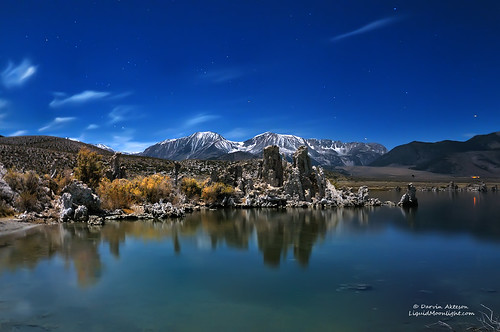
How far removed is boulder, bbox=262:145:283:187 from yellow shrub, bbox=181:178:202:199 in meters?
11.1

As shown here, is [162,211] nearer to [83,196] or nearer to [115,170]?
[83,196]

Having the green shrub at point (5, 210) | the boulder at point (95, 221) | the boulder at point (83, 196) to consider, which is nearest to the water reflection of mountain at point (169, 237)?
the boulder at point (95, 221)

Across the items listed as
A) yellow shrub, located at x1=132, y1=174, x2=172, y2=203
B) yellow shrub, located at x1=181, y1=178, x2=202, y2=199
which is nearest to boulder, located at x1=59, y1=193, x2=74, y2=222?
yellow shrub, located at x1=132, y1=174, x2=172, y2=203

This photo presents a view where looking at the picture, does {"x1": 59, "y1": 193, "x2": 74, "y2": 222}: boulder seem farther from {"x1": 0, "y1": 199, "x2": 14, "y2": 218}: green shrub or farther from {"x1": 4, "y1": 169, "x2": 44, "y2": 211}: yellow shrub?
{"x1": 0, "y1": 199, "x2": 14, "y2": 218}: green shrub

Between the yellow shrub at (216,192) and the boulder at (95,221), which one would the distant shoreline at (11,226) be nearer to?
the boulder at (95,221)

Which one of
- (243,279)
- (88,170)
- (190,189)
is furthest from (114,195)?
(243,279)

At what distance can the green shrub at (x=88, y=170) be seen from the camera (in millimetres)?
39844

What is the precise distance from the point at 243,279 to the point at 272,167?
4018cm

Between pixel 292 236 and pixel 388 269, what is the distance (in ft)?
33.5

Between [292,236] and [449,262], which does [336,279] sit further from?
[292,236]

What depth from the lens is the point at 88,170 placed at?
40344 mm

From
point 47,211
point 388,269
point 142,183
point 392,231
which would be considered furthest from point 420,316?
point 142,183

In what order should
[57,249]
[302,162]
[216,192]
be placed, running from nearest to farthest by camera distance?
[57,249] → [216,192] → [302,162]

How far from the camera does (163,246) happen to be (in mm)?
22734
